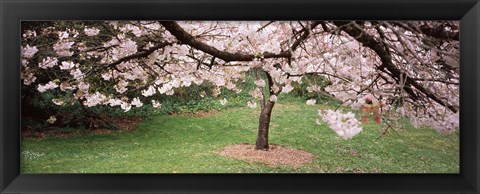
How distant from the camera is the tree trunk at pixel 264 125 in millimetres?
2009

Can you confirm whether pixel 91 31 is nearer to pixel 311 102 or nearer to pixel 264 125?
pixel 264 125

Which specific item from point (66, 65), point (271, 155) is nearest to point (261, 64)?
point (271, 155)

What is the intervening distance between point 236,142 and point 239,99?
20 centimetres

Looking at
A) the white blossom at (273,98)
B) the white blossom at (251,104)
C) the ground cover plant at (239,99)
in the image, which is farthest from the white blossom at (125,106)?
the white blossom at (273,98)

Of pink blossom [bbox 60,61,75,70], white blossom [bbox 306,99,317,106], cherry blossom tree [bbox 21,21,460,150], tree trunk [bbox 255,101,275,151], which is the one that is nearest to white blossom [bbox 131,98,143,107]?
cherry blossom tree [bbox 21,21,460,150]

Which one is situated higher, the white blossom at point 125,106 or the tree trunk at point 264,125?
the white blossom at point 125,106

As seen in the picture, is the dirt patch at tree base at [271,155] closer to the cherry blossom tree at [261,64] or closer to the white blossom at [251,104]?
the cherry blossom tree at [261,64]

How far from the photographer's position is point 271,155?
2.02m

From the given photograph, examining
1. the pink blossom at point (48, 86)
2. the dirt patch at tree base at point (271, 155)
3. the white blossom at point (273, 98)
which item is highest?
the pink blossom at point (48, 86)

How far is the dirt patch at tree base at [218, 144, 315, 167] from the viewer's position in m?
2.01

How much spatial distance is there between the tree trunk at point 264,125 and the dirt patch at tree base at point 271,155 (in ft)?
0.11
